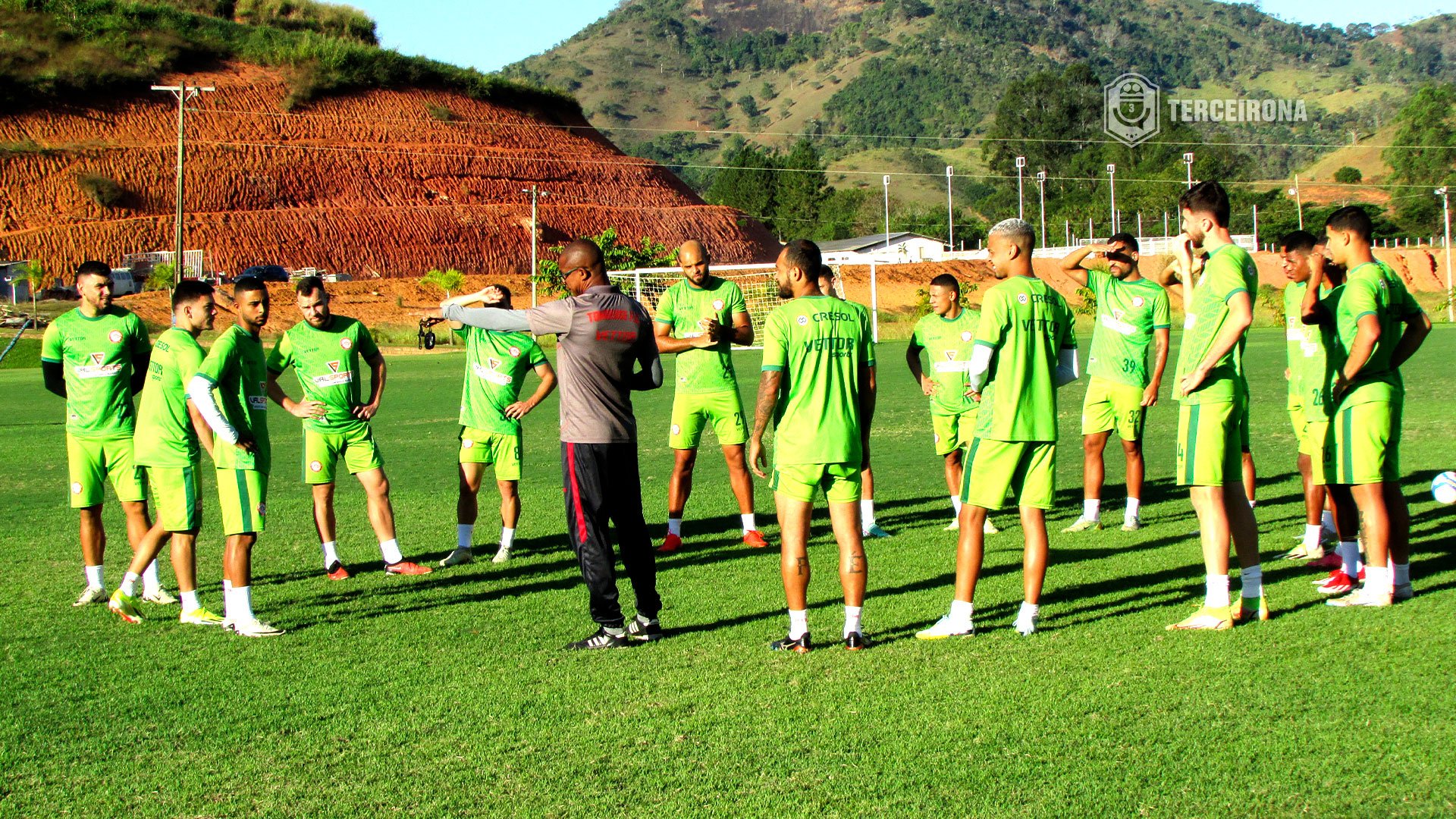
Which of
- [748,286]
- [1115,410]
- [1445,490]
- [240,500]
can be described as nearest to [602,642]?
[240,500]

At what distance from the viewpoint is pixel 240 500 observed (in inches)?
267

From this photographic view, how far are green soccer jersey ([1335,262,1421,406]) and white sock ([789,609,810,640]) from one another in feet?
10.5

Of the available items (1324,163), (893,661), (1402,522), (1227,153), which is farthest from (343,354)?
(1324,163)

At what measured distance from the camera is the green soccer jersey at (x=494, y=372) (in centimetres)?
893

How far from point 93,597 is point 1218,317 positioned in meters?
6.80

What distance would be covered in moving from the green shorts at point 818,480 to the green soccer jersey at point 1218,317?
1.73m

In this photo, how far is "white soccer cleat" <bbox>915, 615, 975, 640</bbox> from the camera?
6133mm

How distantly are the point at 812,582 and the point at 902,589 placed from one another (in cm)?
59

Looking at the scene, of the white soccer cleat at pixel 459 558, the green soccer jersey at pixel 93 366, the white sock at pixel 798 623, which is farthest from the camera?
the white soccer cleat at pixel 459 558

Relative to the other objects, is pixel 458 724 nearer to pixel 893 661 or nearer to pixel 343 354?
pixel 893 661

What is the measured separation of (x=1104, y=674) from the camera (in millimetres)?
5414

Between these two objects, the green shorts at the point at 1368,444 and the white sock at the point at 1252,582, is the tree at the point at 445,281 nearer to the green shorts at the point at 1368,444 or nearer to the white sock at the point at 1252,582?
the green shorts at the point at 1368,444

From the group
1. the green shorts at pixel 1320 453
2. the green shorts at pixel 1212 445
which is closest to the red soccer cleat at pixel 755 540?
the green shorts at pixel 1212 445

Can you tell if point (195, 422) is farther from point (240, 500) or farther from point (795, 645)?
point (795, 645)
